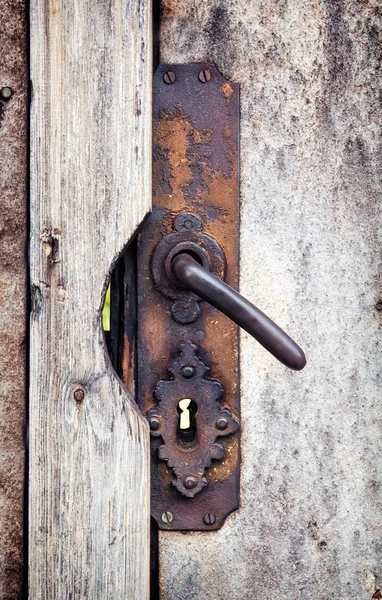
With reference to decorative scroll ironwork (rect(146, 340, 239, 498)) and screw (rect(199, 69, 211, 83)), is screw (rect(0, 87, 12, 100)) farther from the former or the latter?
decorative scroll ironwork (rect(146, 340, 239, 498))

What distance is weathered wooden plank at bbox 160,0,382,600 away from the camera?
0.65 m

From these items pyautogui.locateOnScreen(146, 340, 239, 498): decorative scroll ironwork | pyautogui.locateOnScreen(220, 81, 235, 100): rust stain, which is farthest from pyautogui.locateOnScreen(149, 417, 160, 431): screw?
pyautogui.locateOnScreen(220, 81, 235, 100): rust stain

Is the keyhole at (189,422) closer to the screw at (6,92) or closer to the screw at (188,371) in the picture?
the screw at (188,371)

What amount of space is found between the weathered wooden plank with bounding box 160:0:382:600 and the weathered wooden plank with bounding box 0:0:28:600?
0.52 feet

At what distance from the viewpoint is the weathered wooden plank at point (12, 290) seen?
2.07 feet

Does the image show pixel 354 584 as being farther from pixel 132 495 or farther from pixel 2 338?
pixel 2 338

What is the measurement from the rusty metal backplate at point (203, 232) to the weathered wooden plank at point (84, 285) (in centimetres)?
5

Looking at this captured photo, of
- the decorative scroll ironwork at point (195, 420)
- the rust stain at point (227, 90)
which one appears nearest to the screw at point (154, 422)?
the decorative scroll ironwork at point (195, 420)

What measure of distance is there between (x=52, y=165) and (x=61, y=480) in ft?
1.06

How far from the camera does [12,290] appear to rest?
643 mm

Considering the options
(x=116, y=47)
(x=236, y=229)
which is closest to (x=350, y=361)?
(x=236, y=229)

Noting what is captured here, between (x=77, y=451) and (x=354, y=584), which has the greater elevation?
(x=77, y=451)

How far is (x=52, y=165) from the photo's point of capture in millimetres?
611

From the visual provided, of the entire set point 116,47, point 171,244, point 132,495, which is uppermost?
point 116,47
